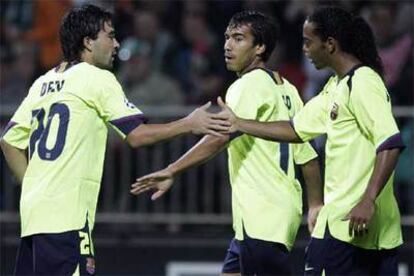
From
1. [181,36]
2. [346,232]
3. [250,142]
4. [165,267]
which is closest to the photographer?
[346,232]

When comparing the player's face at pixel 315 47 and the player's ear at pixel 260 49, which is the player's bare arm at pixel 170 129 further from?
the player's ear at pixel 260 49

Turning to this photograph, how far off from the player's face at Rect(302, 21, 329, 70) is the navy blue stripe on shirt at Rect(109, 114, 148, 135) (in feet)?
3.52

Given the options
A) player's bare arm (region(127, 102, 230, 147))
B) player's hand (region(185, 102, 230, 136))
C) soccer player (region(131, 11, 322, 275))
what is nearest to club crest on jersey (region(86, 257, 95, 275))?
player's bare arm (region(127, 102, 230, 147))

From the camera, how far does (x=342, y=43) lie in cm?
795

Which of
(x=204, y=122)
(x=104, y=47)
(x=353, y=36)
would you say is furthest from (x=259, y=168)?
(x=104, y=47)

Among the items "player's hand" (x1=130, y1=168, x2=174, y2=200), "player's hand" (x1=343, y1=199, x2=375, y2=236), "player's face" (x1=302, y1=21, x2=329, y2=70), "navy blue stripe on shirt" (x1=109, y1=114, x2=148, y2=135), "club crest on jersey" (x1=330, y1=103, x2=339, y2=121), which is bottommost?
"player's hand" (x1=343, y1=199, x2=375, y2=236)

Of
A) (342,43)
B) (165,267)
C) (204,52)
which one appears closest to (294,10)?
(204,52)

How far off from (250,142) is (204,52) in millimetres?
5203

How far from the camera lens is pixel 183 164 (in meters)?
8.38

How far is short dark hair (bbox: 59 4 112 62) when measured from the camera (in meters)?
8.07

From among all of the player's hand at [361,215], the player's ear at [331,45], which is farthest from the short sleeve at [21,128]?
the player's hand at [361,215]

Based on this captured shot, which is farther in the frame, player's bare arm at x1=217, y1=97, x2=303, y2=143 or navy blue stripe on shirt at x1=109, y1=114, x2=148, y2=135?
player's bare arm at x1=217, y1=97, x2=303, y2=143

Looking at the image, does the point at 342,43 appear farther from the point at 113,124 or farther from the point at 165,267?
the point at 165,267

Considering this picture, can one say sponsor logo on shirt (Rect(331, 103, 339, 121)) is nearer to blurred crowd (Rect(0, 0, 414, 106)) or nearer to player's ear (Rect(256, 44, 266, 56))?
player's ear (Rect(256, 44, 266, 56))
